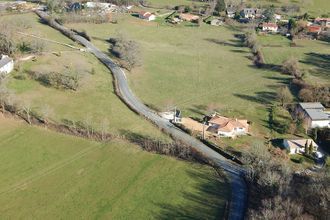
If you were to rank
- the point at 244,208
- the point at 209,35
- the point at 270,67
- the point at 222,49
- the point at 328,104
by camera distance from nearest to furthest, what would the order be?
the point at 244,208 → the point at 328,104 → the point at 270,67 → the point at 222,49 → the point at 209,35

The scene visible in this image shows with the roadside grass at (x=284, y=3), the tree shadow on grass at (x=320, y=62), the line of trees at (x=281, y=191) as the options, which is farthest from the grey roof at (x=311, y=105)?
the roadside grass at (x=284, y=3)

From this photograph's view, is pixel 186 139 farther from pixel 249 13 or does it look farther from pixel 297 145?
pixel 249 13

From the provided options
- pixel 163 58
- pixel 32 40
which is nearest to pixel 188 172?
pixel 163 58

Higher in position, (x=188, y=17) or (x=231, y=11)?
(x=231, y=11)

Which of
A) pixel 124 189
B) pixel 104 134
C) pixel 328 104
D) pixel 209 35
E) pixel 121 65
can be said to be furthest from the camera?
pixel 209 35

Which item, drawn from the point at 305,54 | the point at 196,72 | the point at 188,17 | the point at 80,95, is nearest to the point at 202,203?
the point at 80,95

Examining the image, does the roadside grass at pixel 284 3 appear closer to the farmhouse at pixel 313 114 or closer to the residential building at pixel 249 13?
the residential building at pixel 249 13

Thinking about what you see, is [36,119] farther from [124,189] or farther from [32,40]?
[32,40]

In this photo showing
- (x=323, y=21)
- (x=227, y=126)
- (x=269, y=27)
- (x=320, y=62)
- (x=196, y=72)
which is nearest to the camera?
(x=227, y=126)
